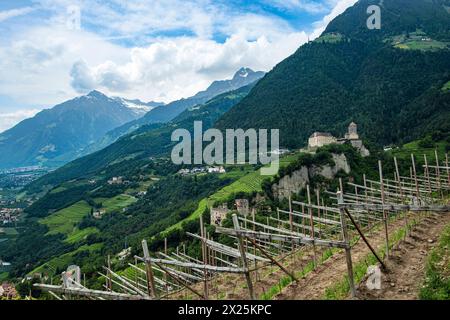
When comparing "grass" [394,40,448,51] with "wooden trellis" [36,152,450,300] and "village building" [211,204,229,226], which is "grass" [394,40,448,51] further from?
"wooden trellis" [36,152,450,300]

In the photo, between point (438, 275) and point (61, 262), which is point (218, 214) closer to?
point (61, 262)

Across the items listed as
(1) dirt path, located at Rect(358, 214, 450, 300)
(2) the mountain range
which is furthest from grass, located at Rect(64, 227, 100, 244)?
(1) dirt path, located at Rect(358, 214, 450, 300)

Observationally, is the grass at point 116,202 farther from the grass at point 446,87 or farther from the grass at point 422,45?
the grass at point 422,45

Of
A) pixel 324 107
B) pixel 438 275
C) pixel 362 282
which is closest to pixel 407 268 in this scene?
pixel 438 275

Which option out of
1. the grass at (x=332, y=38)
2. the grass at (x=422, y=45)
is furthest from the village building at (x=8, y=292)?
the grass at (x=332, y=38)

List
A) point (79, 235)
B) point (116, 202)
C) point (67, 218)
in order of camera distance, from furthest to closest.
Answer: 1. point (116, 202)
2. point (67, 218)
3. point (79, 235)
